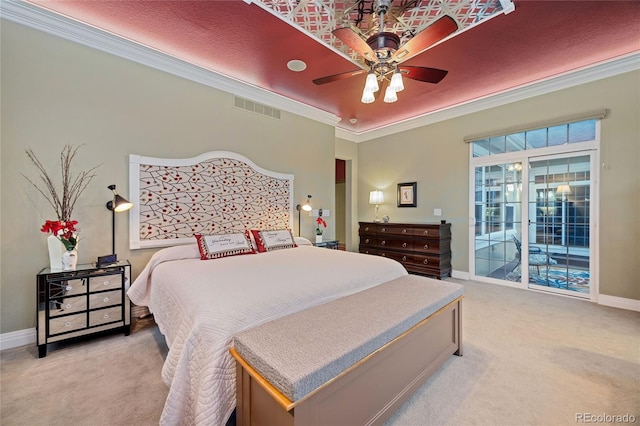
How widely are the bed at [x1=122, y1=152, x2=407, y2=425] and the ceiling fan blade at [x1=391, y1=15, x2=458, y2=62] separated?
1.84m

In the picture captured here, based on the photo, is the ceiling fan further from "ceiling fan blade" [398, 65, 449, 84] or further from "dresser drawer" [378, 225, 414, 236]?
"dresser drawer" [378, 225, 414, 236]

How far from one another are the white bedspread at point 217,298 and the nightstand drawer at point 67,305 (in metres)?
0.36

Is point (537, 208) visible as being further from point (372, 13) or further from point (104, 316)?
point (104, 316)

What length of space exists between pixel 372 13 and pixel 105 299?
3519mm

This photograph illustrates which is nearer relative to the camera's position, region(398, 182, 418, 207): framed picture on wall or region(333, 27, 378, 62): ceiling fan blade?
region(333, 27, 378, 62): ceiling fan blade

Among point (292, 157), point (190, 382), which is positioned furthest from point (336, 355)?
point (292, 157)

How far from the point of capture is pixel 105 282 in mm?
2379

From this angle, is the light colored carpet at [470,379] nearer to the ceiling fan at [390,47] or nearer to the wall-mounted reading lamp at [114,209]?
the wall-mounted reading lamp at [114,209]

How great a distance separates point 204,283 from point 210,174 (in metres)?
1.87

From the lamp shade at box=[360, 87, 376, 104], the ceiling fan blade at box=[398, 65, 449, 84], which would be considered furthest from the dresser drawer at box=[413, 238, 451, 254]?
the lamp shade at box=[360, 87, 376, 104]

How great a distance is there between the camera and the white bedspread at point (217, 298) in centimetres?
131

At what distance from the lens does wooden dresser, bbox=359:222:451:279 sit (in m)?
4.31

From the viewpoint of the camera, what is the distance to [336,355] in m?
1.18

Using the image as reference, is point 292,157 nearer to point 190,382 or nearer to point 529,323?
point 190,382
